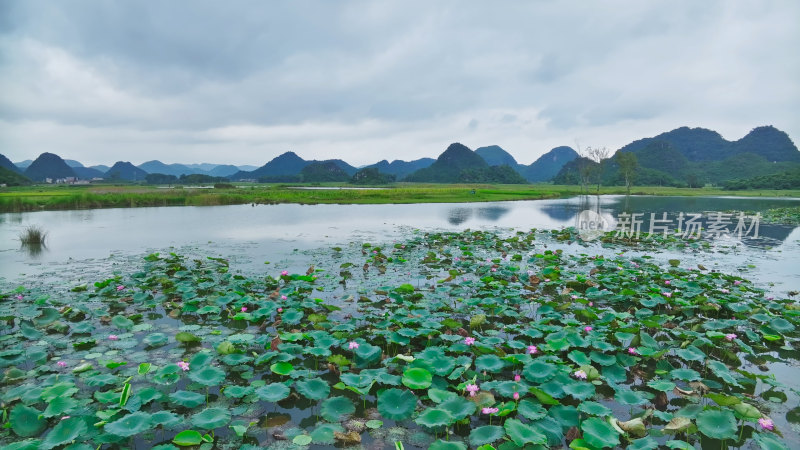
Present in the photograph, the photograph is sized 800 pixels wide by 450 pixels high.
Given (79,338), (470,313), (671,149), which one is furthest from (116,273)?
(671,149)

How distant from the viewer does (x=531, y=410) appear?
3.26 meters

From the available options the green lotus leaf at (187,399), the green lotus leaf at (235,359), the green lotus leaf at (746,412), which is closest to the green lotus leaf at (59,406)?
the green lotus leaf at (187,399)

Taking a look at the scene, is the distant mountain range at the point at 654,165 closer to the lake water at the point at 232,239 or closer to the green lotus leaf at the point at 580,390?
the lake water at the point at 232,239

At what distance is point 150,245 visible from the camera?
12742 millimetres

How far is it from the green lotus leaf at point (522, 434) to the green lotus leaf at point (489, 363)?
961mm

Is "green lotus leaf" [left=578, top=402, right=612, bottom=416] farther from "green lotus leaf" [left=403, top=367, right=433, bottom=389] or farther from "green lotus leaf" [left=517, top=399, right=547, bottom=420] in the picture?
"green lotus leaf" [left=403, top=367, right=433, bottom=389]

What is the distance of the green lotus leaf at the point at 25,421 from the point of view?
3.00 meters

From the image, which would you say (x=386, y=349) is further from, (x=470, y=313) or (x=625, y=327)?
(x=625, y=327)

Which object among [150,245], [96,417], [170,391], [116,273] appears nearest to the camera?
[96,417]

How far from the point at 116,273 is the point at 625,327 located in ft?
32.4

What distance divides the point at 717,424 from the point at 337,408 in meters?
3.01

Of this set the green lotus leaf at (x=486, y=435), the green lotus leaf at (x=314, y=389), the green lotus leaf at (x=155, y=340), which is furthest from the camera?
the green lotus leaf at (x=155, y=340)

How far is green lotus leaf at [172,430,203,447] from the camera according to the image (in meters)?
2.84

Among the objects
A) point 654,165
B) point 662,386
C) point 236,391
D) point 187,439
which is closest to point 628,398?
point 662,386
